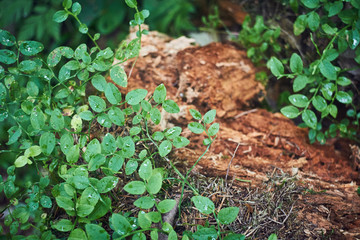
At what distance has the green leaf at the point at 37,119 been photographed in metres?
1.39

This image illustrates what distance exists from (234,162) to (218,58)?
37.4 inches

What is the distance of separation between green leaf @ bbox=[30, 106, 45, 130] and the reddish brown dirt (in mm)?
707

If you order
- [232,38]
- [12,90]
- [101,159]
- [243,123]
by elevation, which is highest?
[12,90]

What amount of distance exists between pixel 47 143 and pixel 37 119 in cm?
13

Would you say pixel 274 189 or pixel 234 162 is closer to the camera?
pixel 274 189

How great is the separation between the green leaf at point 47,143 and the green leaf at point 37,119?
1.9 inches

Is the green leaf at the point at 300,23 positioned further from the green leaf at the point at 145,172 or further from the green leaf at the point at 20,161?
the green leaf at the point at 20,161

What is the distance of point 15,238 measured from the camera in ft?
4.19

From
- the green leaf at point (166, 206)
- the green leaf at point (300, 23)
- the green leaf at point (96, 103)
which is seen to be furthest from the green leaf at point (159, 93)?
the green leaf at point (300, 23)

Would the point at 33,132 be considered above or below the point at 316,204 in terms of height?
above

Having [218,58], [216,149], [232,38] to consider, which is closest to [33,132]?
[216,149]

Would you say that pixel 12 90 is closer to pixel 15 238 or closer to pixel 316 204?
pixel 15 238

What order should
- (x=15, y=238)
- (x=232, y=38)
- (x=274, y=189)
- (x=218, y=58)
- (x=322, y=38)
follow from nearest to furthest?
(x=15, y=238), (x=274, y=189), (x=322, y=38), (x=218, y=58), (x=232, y=38)

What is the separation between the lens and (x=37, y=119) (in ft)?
4.58
